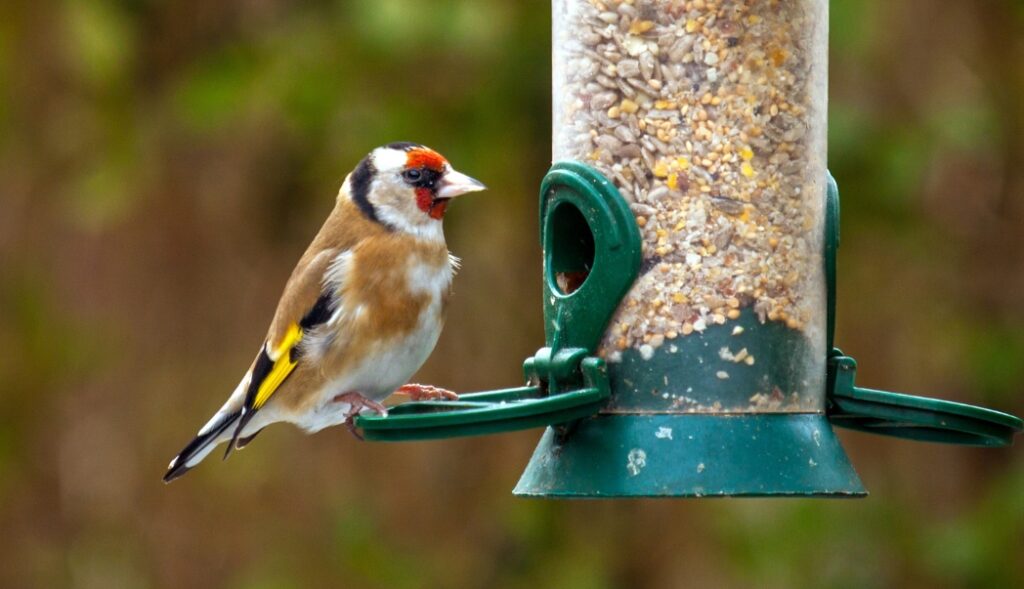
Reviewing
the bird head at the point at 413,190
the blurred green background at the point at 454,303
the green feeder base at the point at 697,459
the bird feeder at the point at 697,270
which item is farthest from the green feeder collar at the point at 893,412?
the blurred green background at the point at 454,303

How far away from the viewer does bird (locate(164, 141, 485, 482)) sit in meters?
5.73

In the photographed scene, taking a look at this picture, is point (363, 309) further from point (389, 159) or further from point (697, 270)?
point (697, 270)

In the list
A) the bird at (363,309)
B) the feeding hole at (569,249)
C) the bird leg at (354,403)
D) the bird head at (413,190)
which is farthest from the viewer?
the bird head at (413,190)

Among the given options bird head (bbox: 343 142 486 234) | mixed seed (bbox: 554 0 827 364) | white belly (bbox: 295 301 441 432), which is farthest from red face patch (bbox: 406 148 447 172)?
mixed seed (bbox: 554 0 827 364)

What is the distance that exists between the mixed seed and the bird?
76 centimetres

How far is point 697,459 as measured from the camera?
4.84 metres

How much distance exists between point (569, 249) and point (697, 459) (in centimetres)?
90

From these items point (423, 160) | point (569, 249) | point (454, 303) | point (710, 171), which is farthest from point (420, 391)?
point (454, 303)

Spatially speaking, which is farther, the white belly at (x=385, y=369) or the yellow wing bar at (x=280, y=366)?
the yellow wing bar at (x=280, y=366)

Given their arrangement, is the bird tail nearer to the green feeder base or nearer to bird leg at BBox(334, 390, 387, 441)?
bird leg at BBox(334, 390, 387, 441)

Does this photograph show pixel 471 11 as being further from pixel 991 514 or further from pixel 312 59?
pixel 991 514

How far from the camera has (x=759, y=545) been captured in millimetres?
8578

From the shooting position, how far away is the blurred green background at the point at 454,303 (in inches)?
342

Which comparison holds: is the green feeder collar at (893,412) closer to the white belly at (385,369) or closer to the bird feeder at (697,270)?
the bird feeder at (697,270)
